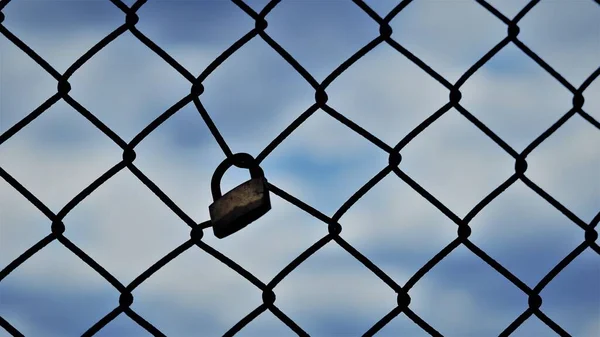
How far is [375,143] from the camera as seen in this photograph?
204 cm

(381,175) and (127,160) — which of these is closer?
(127,160)

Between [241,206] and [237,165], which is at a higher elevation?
[237,165]

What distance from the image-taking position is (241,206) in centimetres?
189

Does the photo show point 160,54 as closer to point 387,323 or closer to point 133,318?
point 133,318

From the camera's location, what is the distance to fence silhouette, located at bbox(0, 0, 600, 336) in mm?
1905

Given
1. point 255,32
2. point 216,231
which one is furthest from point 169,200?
point 255,32

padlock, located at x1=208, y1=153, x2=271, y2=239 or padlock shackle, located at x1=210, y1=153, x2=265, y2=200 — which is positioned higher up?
padlock shackle, located at x1=210, y1=153, x2=265, y2=200

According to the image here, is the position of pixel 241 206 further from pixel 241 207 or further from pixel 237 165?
pixel 237 165

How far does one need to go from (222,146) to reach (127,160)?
0.20 m

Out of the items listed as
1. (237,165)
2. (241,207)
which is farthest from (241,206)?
(237,165)

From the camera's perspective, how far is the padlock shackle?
197 centimetres

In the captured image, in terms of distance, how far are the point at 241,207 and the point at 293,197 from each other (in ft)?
0.43

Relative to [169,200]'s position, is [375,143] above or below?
above

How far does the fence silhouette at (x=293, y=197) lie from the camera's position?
1905 millimetres
